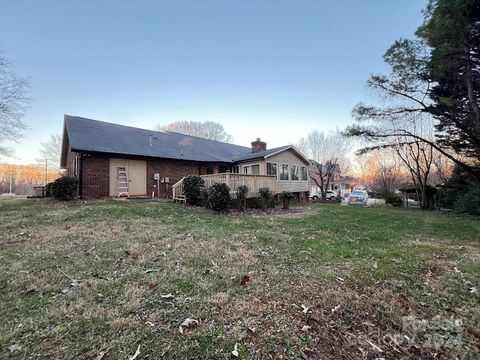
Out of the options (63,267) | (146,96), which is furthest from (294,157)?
(63,267)

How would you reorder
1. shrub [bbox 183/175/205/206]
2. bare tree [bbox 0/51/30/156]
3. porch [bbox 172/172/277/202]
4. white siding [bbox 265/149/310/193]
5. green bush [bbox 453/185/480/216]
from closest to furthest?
porch [bbox 172/172/277/202] < shrub [bbox 183/175/205/206] < green bush [bbox 453/185/480/216] < bare tree [bbox 0/51/30/156] < white siding [bbox 265/149/310/193]

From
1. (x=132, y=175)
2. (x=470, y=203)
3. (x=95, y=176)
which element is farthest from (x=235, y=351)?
(x=470, y=203)

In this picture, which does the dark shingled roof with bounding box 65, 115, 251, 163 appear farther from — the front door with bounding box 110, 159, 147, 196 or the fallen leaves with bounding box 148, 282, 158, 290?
the fallen leaves with bounding box 148, 282, 158, 290

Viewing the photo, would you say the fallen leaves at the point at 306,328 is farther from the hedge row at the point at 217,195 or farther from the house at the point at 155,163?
the house at the point at 155,163

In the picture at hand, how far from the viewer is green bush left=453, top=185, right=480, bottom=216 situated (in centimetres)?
1295

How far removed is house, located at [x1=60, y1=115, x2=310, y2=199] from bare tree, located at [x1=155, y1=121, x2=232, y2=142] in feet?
70.9

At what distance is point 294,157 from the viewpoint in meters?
19.8

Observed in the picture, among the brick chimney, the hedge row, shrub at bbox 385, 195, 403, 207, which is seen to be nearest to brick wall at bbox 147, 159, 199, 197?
the hedge row

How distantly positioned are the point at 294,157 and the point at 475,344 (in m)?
17.9

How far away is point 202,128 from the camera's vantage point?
43.4m

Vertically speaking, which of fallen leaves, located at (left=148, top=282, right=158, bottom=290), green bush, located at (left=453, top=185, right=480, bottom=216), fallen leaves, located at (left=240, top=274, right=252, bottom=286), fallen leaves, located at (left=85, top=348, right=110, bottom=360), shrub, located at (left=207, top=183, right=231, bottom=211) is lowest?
fallen leaves, located at (left=85, top=348, right=110, bottom=360)

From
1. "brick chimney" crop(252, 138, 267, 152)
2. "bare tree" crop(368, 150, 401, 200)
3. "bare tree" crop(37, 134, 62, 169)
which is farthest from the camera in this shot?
"bare tree" crop(37, 134, 62, 169)

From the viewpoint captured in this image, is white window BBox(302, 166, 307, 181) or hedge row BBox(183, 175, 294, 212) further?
white window BBox(302, 166, 307, 181)

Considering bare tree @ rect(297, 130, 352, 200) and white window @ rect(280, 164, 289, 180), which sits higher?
bare tree @ rect(297, 130, 352, 200)
